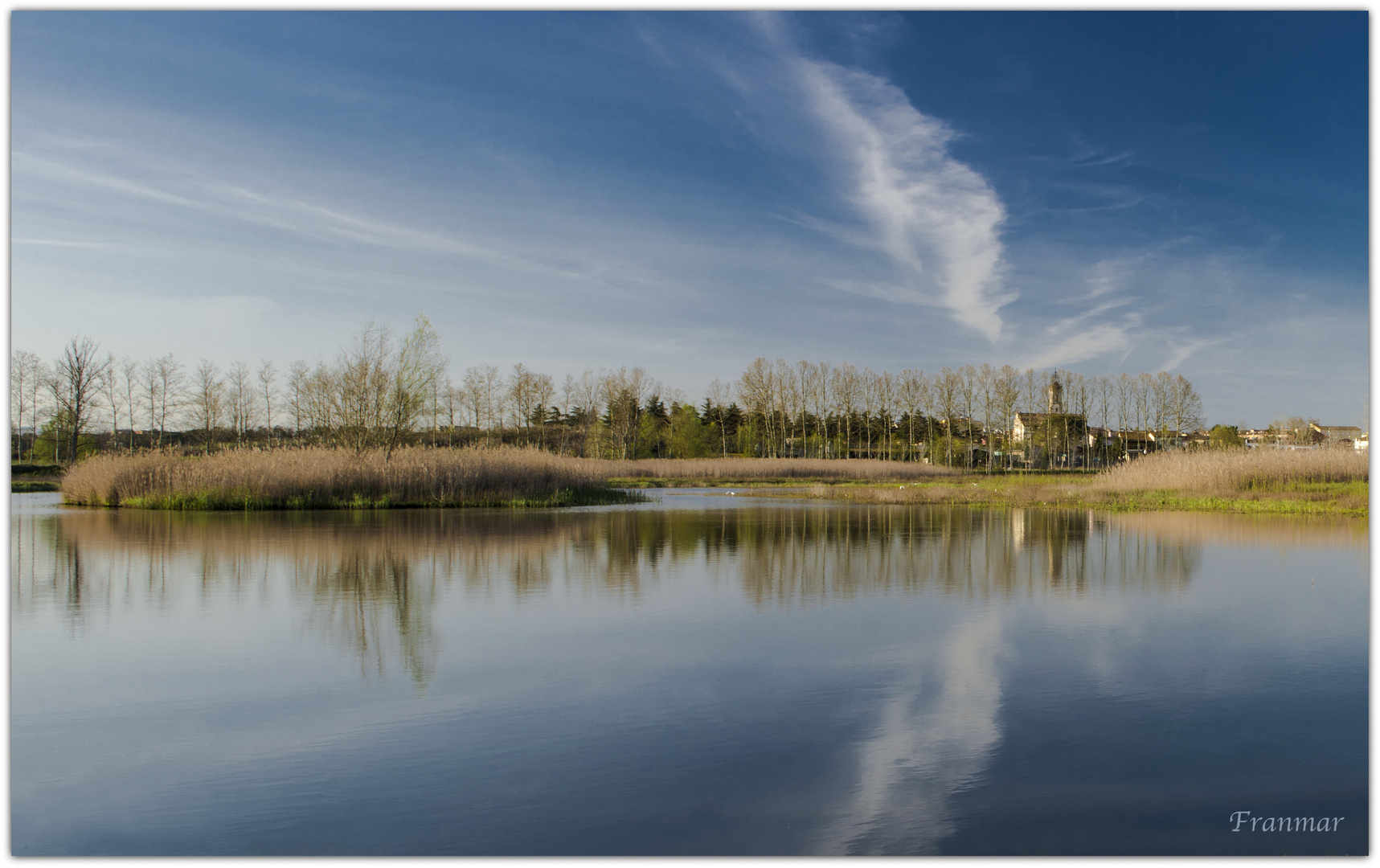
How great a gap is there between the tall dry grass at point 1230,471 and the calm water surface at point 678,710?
339 inches

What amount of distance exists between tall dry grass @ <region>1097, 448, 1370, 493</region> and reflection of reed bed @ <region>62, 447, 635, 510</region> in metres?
13.6

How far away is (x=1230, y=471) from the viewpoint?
16.8 metres

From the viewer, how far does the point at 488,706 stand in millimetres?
3598

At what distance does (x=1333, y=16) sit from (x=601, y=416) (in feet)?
→ 159

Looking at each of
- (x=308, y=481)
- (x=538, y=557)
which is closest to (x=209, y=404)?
(x=308, y=481)

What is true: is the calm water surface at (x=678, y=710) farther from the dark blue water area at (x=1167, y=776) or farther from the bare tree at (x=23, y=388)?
the bare tree at (x=23, y=388)

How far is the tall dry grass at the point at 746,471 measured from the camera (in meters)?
35.0

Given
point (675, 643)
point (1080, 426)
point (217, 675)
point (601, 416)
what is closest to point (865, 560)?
point (675, 643)

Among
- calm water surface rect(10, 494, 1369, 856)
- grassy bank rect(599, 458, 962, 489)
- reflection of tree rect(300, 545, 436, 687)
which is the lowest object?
grassy bank rect(599, 458, 962, 489)

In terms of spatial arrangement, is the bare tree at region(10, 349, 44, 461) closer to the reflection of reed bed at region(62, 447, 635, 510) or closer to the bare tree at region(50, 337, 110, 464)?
the bare tree at region(50, 337, 110, 464)

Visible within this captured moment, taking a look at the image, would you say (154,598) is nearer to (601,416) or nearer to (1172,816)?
(1172,816)

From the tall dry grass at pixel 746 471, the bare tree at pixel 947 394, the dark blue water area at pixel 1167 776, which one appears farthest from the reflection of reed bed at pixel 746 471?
the dark blue water area at pixel 1167 776

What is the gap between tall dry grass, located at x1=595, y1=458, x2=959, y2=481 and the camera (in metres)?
35.0

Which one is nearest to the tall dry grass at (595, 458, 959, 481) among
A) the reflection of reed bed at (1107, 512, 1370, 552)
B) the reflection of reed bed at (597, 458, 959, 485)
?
the reflection of reed bed at (597, 458, 959, 485)
